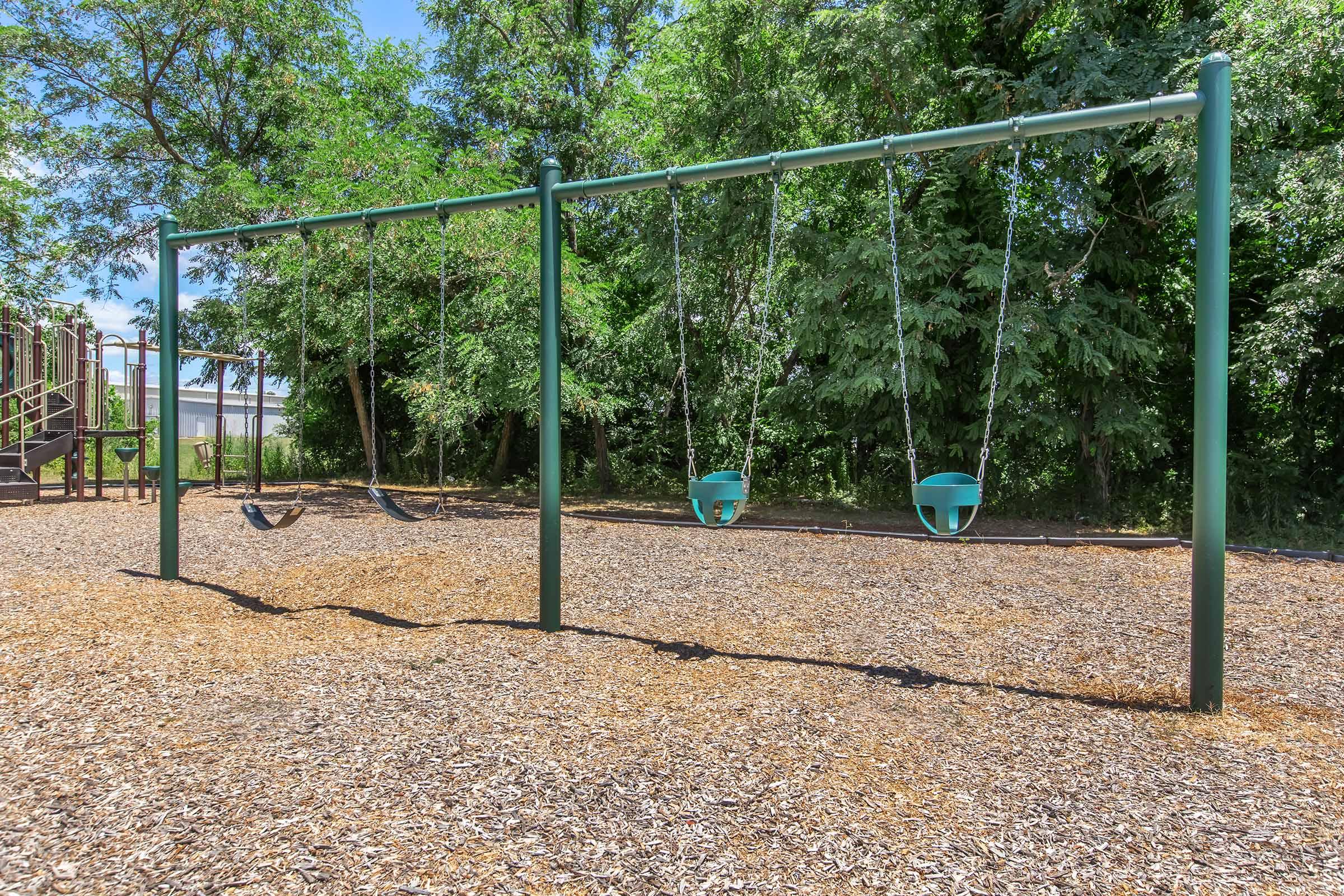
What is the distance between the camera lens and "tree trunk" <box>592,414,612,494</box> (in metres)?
13.5

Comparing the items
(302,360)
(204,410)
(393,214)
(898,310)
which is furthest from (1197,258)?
(204,410)

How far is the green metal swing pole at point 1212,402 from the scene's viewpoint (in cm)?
334

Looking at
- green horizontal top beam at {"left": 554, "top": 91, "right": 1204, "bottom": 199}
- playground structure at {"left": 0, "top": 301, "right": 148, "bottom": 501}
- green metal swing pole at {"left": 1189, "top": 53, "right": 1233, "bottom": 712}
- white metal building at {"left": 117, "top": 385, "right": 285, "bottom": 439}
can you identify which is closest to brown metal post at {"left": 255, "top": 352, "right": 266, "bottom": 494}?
playground structure at {"left": 0, "top": 301, "right": 148, "bottom": 501}

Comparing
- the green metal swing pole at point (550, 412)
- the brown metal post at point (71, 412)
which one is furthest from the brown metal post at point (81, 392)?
the green metal swing pole at point (550, 412)

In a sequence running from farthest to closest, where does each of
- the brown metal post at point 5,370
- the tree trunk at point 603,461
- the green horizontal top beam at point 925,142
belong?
the tree trunk at point 603,461 → the brown metal post at point 5,370 → the green horizontal top beam at point 925,142

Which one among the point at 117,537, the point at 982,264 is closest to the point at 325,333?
the point at 117,537

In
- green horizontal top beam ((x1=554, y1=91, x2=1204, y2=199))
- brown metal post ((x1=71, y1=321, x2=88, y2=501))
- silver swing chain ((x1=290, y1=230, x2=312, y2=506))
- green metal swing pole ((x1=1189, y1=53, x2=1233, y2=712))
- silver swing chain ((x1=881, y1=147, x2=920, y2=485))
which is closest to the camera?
green metal swing pole ((x1=1189, y1=53, x2=1233, y2=712))

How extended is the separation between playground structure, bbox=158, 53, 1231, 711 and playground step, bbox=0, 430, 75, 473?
829 centimetres

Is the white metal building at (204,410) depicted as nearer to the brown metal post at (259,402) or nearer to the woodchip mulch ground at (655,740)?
the brown metal post at (259,402)

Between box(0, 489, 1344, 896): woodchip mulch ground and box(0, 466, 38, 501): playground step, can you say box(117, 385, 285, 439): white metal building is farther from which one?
box(0, 489, 1344, 896): woodchip mulch ground

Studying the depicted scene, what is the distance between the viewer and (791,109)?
426 inches

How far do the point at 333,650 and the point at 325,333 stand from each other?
7809 millimetres

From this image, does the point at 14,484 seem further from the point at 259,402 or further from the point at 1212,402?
the point at 1212,402

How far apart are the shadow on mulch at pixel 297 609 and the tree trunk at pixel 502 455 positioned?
8909mm
